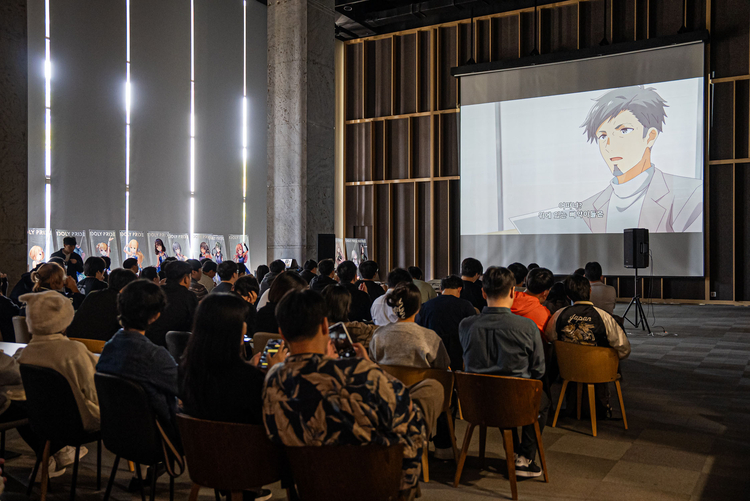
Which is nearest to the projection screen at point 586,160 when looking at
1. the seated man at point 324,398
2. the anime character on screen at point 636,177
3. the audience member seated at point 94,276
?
the anime character on screen at point 636,177

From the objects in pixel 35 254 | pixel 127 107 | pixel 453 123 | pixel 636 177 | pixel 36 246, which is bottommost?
pixel 35 254

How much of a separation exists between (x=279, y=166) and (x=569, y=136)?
295 inches

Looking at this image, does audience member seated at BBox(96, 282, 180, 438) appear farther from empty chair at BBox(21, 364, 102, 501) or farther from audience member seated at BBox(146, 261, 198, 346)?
audience member seated at BBox(146, 261, 198, 346)

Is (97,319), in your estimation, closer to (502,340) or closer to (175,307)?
(175,307)

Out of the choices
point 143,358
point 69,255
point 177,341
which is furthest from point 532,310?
point 69,255

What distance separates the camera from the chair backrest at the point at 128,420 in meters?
2.31

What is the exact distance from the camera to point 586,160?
42.0 ft

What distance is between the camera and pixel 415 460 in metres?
1.98

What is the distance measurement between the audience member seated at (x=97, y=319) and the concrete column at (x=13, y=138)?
3216 millimetres

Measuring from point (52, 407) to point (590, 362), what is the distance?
10.3 feet

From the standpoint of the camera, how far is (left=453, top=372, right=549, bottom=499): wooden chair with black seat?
113 inches

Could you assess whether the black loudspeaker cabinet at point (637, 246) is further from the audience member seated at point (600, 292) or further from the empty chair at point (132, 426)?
the empty chair at point (132, 426)

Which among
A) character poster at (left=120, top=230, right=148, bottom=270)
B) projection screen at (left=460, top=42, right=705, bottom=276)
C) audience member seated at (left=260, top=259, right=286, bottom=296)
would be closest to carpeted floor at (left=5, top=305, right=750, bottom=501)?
audience member seated at (left=260, top=259, right=286, bottom=296)

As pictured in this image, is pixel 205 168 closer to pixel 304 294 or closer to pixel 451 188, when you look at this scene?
pixel 451 188
